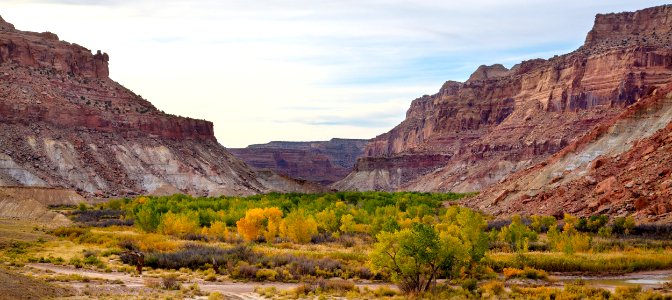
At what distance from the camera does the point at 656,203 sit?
4944 centimetres

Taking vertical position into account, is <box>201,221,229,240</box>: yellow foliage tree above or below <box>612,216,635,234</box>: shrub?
below

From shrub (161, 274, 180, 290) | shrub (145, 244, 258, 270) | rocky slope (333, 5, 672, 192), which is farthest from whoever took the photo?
rocky slope (333, 5, 672, 192)

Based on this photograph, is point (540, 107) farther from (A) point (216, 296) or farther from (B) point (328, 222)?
(A) point (216, 296)

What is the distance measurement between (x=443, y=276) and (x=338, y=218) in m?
29.1

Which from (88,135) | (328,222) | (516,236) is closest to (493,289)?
(516,236)

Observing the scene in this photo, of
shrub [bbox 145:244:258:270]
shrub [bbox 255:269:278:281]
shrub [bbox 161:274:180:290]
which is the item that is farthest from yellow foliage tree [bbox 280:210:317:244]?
shrub [bbox 161:274:180:290]

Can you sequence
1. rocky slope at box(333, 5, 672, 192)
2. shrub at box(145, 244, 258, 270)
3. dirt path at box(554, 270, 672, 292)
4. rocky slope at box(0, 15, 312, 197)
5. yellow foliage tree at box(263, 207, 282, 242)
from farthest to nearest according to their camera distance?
rocky slope at box(333, 5, 672, 192), rocky slope at box(0, 15, 312, 197), yellow foliage tree at box(263, 207, 282, 242), shrub at box(145, 244, 258, 270), dirt path at box(554, 270, 672, 292)

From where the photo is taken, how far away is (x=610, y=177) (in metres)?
57.2

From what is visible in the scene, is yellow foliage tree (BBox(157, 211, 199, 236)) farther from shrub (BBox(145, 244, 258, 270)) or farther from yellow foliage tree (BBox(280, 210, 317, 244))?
shrub (BBox(145, 244, 258, 270))

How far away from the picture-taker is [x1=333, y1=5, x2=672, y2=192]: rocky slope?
125 meters

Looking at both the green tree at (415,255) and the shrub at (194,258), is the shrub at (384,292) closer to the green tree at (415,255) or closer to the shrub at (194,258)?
the green tree at (415,255)

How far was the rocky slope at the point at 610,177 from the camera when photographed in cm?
5188

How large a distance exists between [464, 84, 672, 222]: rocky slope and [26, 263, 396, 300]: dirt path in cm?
2750

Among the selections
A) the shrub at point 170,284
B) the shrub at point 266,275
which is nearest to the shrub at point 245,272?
the shrub at point 266,275
